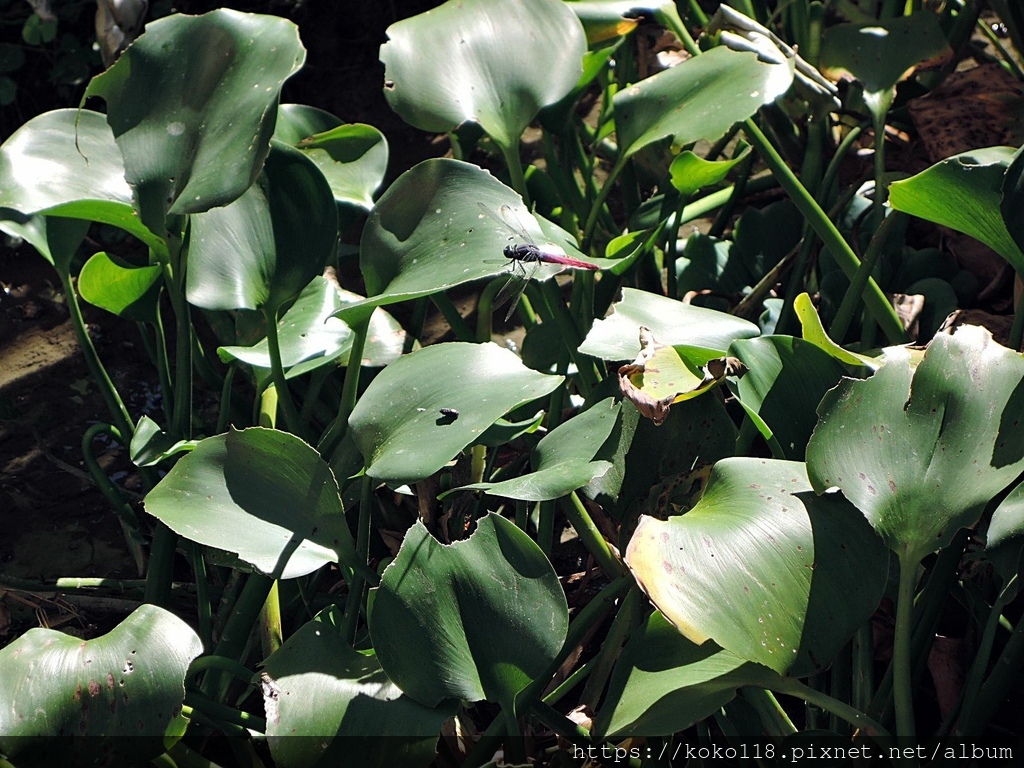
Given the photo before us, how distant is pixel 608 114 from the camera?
4.12 feet

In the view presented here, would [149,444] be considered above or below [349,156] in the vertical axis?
below

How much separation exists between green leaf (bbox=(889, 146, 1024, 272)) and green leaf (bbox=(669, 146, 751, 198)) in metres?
0.25

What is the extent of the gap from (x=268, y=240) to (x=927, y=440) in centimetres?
63

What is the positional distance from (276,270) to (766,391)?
1.57ft

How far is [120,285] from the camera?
1.00 meters

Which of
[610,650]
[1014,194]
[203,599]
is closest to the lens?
[1014,194]

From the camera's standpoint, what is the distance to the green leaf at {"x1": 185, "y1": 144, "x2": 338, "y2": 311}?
36.2 inches

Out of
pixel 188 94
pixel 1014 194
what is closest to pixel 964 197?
pixel 1014 194

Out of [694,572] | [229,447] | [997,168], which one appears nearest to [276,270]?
[229,447]

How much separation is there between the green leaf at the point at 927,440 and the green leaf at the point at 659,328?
0.48 ft

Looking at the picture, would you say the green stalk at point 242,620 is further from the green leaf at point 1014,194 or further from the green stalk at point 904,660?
the green leaf at point 1014,194

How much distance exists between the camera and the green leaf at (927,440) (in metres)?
0.65

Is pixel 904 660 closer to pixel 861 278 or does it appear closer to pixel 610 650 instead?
pixel 610 650

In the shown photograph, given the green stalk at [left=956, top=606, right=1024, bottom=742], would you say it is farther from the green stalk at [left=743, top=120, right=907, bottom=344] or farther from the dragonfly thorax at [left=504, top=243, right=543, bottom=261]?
the dragonfly thorax at [left=504, top=243, right=543, bottom=261]
